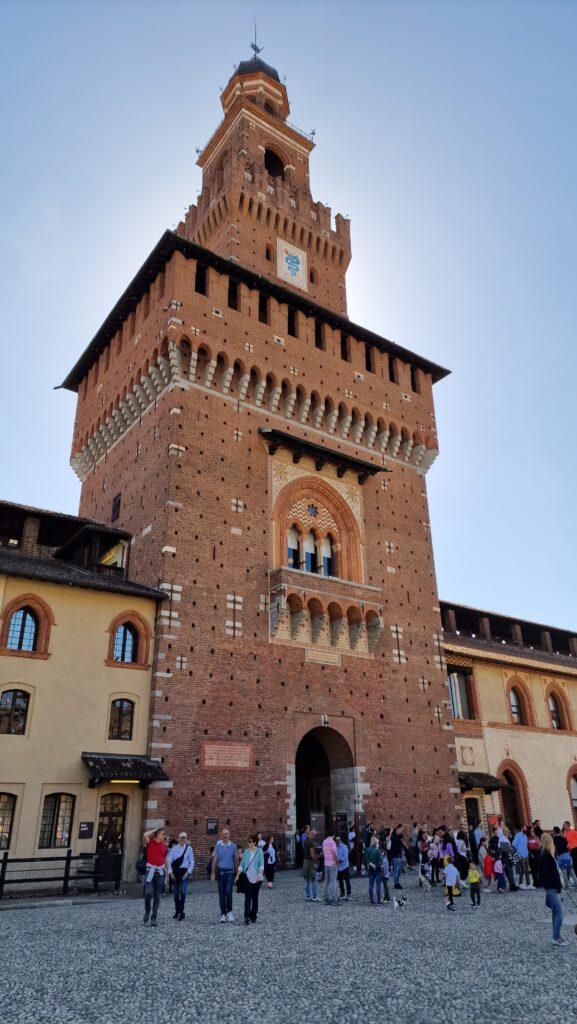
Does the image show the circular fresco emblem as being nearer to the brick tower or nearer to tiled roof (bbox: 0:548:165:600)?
the brick tower

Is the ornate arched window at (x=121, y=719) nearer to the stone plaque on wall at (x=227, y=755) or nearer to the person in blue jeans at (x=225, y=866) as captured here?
the stone plaque on wall at (x=227, y=755)

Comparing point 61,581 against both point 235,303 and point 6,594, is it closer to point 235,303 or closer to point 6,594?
point 6,594

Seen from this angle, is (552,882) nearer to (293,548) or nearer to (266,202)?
(293,548)

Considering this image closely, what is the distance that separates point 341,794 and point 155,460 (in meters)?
14.2

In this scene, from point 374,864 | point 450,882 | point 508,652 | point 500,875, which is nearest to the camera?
point 450,882

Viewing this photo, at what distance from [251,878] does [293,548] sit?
16.3 meters

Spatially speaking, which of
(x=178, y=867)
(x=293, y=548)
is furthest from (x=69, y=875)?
(x=293, y=548)

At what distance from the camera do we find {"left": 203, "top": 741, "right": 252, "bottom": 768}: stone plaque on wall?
22152mm

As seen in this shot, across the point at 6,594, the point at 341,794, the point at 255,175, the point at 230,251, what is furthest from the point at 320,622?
the point at 255,175

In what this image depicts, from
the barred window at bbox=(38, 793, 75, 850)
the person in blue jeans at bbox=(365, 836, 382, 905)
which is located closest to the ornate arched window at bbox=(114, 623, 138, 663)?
the barred window at bbox=(38, 793, 75, 850)

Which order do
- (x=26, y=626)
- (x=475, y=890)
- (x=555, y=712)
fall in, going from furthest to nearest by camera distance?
(x=555, y=712), (x=26, y=626), (x=475, y=890)

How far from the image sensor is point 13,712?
20.0 metres

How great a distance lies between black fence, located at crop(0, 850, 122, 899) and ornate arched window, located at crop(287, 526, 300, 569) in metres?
12.4

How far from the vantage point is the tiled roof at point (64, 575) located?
69.1 ft
